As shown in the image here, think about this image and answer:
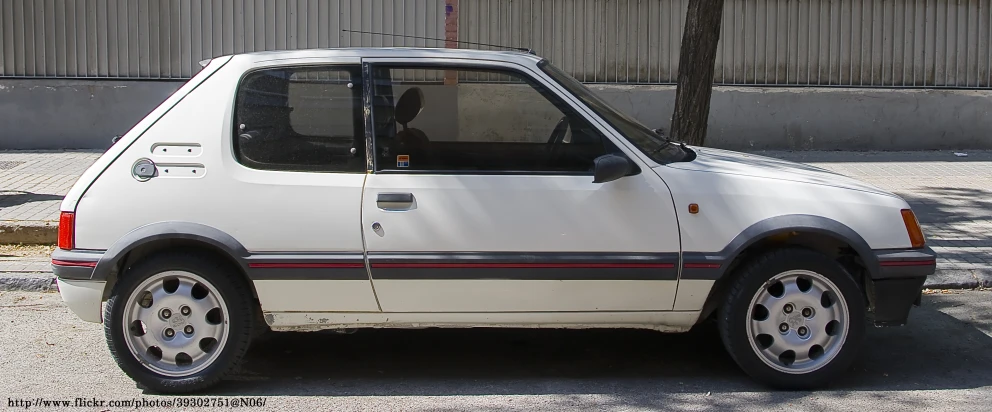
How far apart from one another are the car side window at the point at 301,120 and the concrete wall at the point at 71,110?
8361mm

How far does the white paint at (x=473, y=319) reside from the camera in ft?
16.4

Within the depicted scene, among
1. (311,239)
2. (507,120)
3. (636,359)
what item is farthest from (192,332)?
(636,359)

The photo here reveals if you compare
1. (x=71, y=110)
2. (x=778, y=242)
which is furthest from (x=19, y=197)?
(x=778, y=242)

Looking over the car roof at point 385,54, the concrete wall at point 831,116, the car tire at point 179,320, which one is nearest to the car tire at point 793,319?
the car roof at point 385,54

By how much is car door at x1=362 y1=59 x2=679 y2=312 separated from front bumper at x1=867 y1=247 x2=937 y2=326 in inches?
37.7

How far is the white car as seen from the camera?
484 centimetres

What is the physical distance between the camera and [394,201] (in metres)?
4.82

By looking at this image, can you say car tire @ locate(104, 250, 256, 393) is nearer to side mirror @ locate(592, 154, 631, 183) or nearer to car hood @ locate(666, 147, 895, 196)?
side mirror @ locate(592, 154, 631, 183)

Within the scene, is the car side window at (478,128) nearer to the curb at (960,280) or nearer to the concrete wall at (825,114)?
the curb at (960,280)

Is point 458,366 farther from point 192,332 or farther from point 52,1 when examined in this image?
point 52,1

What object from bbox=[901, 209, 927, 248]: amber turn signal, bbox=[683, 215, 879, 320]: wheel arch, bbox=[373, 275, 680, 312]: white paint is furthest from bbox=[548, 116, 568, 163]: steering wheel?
bbox=[901, 209, 927, 248]: amber turn signal

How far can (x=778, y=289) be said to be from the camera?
5023 mm

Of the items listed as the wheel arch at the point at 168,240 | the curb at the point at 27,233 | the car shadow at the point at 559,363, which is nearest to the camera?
the wheel arch at the point at 168,240

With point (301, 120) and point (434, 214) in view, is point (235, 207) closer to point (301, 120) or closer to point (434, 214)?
point (301, 120)
